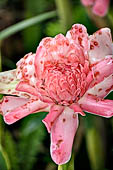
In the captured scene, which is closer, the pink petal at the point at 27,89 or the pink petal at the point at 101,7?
the pink petal at the point at 27,89

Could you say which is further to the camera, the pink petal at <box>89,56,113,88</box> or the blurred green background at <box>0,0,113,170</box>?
the blurred green background at <box>0,0,113,170</box>

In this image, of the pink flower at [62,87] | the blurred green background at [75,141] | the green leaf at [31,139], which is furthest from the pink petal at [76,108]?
the green leaf at [31,139]

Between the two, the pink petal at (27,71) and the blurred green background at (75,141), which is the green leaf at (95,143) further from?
the pink petal at (27,71)

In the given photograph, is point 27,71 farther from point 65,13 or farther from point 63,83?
point 65,13

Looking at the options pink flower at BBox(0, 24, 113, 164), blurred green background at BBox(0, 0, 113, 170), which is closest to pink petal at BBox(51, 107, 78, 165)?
pink flower at BBox(0, 24, 113, 164)

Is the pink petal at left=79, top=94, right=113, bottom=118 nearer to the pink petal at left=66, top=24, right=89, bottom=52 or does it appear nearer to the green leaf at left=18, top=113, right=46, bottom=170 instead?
the pink petal at left=66, top=24, right=89, bottom=52

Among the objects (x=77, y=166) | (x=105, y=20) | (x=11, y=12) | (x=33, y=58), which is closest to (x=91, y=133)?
(x=77, y=166)

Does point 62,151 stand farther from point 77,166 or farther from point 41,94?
point 77,166
